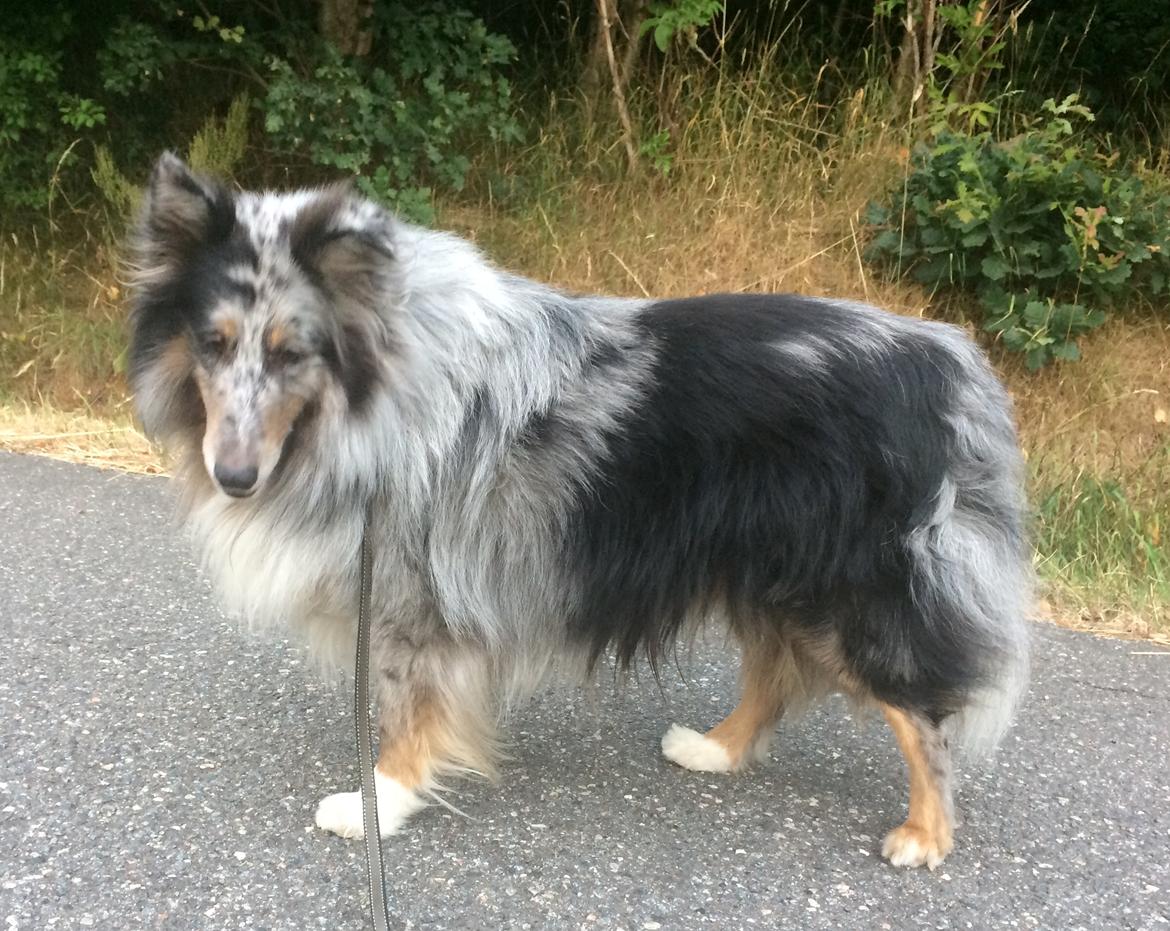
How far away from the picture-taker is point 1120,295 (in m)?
6.59

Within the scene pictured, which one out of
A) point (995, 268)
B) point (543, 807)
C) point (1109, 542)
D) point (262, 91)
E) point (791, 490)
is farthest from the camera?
point (262, 91)

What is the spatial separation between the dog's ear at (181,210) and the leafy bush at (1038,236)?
16.3 feet

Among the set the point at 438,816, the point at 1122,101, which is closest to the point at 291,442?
the point at 438,816

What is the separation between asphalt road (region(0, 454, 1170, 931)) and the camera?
8.30 ft

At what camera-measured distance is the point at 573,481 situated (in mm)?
2809

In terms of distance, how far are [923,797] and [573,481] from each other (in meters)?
1.35

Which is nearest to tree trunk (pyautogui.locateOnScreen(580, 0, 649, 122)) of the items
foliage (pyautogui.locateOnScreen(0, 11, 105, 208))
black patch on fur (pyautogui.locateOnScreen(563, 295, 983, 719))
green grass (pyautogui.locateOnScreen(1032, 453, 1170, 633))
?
foliage (pyautogui.locateOnScreen(0, 11, 105, 208))

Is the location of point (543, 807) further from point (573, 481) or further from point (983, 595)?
point (983, 595)

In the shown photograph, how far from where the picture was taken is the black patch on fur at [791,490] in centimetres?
272

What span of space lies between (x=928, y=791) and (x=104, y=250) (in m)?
7.64

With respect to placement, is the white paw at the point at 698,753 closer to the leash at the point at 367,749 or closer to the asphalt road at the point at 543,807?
the asphalt road at the point at 543,807

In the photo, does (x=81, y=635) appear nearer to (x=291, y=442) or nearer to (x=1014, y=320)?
(x=291, y=442)

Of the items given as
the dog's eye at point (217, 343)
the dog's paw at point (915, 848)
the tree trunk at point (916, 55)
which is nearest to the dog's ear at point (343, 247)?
the dog's eye at point (217, 343)

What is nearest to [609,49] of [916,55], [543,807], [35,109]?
[916,55]
